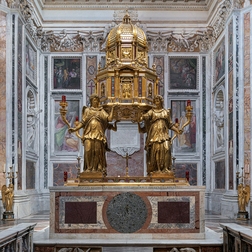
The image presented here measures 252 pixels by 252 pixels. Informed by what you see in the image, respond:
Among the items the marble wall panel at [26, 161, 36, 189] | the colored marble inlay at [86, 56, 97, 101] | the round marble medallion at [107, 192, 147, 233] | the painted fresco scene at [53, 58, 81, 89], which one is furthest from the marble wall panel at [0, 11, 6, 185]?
the round marble medallion at [107, 192, 147, 233]

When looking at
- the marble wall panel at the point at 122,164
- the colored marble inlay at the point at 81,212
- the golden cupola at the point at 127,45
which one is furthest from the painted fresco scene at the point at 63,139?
the colored marble inlay at the point at 81,212

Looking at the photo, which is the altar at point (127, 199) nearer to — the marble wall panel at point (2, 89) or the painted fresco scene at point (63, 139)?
the marble wall panel at point (2, 89)

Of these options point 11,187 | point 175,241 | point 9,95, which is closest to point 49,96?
point 9,95

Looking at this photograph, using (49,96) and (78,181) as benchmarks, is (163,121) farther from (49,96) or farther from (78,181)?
(49,96)

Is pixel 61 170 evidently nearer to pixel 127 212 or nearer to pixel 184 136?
pixel 184 136

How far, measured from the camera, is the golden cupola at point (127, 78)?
12008 mm

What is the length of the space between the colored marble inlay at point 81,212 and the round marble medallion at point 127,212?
36 centimetres

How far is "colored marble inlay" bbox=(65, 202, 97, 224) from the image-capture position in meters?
10.8

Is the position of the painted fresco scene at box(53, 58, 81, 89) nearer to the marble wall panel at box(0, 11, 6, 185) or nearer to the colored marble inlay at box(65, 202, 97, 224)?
the marble wall panel at box(0, 11, 6, 185)

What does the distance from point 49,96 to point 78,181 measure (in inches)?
531

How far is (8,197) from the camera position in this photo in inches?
672

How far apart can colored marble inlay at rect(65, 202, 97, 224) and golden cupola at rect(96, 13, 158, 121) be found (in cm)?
253

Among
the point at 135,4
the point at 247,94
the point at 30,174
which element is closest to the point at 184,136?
the point at 247,94

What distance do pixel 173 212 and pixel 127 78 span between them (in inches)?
143
